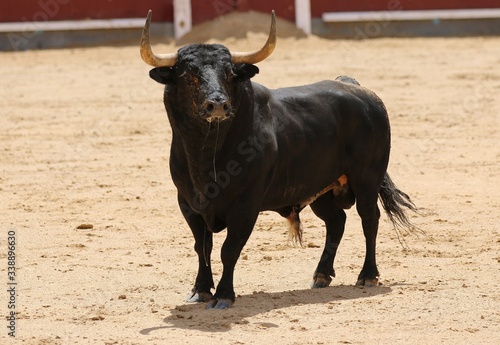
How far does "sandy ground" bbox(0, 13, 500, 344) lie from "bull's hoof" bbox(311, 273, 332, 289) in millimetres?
114

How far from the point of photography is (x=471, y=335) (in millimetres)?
4805

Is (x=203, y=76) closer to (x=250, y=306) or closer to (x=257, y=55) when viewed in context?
(x=257, y=55)

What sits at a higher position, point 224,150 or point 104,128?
point 224,150

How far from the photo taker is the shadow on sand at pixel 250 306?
16.4 ft

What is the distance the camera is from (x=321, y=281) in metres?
5.83

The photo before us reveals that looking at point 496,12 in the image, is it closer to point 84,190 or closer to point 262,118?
point 84,190

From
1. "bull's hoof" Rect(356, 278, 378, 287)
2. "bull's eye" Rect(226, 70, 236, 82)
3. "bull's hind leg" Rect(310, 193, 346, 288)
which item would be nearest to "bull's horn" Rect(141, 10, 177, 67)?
"bull's eye" Rect(226, 70, 236, 82)

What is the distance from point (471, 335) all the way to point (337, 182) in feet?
4.83

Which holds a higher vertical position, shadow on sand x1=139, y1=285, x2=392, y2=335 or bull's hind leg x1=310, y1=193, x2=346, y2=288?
bull's hind leg x1=310, y1=193, x2=346, y2=288

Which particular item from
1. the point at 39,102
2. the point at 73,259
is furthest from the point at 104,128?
the point at 73,259

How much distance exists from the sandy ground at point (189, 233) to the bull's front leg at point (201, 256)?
0.35 ft

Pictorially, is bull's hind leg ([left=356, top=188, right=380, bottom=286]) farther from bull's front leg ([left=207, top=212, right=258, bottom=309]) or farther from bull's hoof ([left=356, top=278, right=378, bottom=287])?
bull's front leg ([left=207, top=212, right=258, bottom=309])

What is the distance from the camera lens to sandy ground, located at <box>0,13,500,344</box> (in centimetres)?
500

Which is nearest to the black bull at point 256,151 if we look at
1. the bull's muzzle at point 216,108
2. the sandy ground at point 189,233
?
the bull's muzzle at point 216,108
